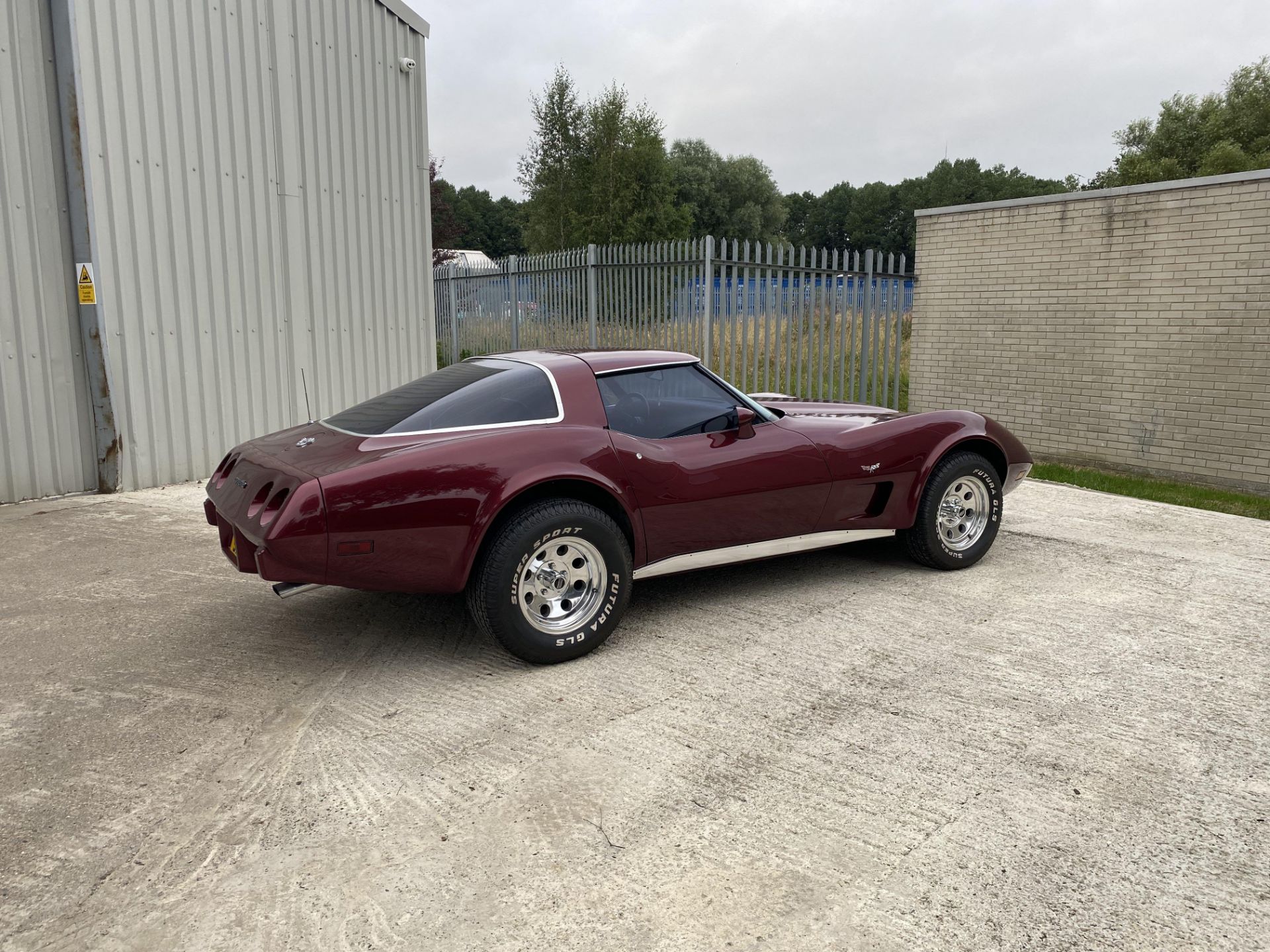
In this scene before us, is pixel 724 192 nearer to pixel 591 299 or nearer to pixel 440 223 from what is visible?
pixel 440 223

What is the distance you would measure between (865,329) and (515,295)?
5970mm

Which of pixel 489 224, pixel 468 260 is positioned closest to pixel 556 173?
pixel 468 260

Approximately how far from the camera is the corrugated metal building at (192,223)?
7004mm

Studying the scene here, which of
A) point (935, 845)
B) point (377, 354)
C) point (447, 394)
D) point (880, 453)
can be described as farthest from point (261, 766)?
point (377, 354)

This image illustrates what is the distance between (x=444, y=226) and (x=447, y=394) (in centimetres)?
1992

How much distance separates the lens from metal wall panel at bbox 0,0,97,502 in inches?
269

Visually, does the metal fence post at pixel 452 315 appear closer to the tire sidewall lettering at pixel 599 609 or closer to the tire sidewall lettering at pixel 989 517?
the tire sidewall lettering at pixel 989 517

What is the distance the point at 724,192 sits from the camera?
52094 millimetres

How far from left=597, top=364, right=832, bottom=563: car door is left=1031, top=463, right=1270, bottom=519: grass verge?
4.84m

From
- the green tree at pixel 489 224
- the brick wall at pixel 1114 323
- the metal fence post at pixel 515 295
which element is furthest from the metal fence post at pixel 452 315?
the green tree at pixel 489 224

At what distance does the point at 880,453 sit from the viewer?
15.8 ft

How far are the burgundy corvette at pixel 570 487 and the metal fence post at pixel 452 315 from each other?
41.0 feet

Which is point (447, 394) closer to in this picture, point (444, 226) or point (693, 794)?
point (693, 794)

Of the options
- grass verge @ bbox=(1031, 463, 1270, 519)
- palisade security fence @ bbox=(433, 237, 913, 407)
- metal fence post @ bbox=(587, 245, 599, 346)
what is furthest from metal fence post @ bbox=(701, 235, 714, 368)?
grass verge @ bbox=(1031, 463, 1270, 519)
